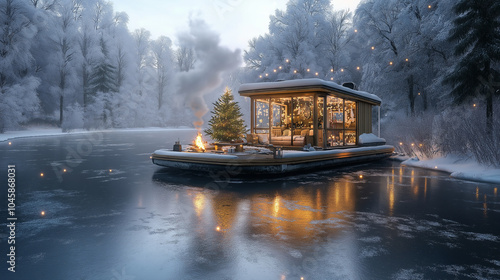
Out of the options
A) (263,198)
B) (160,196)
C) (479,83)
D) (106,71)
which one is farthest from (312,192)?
(106,71)

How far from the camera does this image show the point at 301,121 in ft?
56.7

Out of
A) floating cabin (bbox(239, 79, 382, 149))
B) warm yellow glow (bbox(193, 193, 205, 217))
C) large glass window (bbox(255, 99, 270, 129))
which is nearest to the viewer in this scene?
warm yellow glow (bbox(193, 193, 205, 217))

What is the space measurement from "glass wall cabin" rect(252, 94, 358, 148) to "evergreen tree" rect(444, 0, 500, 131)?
5226 mm

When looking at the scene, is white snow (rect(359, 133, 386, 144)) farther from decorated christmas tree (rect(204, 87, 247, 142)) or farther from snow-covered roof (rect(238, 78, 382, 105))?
decorated christmas tree (rect(204, 87, 247, 142))

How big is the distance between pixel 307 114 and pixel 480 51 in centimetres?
836

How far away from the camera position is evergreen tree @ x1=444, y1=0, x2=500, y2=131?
48.2 ft

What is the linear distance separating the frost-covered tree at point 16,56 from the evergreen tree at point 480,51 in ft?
124

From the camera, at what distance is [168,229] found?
5.68m

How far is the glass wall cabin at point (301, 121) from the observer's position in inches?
626

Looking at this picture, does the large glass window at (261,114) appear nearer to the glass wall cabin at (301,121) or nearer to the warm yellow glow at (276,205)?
the glass wall cabin at (301,121)

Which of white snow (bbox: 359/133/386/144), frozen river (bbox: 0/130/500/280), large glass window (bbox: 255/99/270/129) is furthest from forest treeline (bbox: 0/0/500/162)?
large glass window (bbox: 255/99/270/129)

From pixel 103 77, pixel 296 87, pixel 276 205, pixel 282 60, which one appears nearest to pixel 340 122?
pixel 296 87

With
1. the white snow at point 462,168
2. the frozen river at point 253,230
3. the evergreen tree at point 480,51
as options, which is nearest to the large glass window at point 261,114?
the frozen river at point 253,230

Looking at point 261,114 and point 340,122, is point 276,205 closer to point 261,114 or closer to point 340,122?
point 340,122
